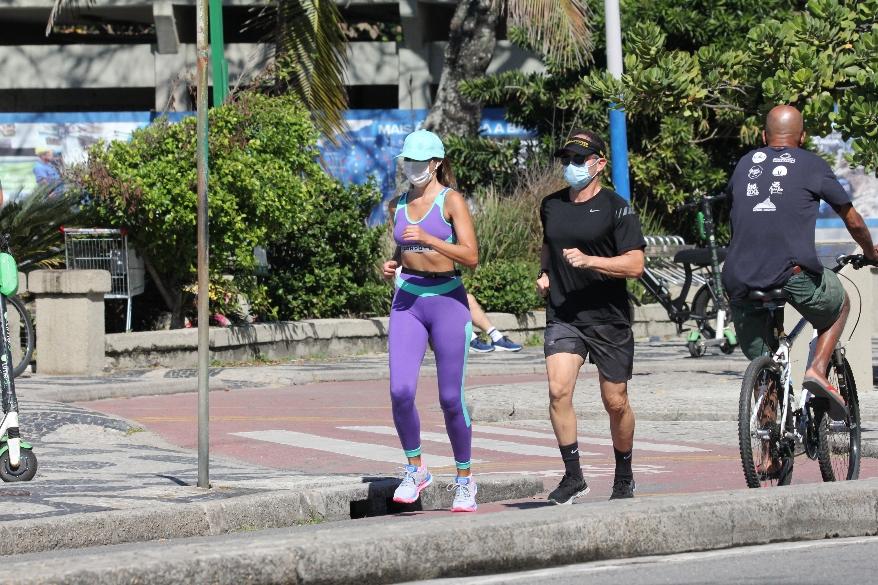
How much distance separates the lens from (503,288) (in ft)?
69.3

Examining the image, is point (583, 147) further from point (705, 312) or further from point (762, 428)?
point (705, 312)

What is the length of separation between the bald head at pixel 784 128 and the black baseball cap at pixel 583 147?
90 cm

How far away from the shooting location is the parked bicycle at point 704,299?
17625 mm

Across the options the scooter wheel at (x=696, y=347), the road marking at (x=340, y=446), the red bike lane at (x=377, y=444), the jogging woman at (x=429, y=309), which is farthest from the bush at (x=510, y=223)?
the jogging woman at (x=429, y=309)

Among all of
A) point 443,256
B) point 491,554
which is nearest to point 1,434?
point 443,256

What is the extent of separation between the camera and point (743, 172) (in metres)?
8.30

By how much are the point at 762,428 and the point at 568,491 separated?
99 centimetres

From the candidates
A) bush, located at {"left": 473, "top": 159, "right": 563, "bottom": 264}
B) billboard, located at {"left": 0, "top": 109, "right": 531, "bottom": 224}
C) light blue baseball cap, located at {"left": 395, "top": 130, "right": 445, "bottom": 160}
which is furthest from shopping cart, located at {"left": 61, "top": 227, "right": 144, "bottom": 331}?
light blue baseball cap, located at {"left": 395, "top": 130, "right": 445, "bottom": 160}

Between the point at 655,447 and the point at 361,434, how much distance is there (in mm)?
2149

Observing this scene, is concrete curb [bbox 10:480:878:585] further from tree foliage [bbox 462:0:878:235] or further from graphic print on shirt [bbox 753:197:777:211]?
tree foliage [bbox 462:0:878:235]

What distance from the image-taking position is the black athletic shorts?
786cm

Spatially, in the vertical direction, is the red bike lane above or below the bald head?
below

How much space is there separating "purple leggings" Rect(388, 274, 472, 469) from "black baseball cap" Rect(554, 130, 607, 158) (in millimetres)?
828

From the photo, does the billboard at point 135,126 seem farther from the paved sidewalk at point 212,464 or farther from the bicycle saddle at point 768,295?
the bicycle saddle at point 768,295
